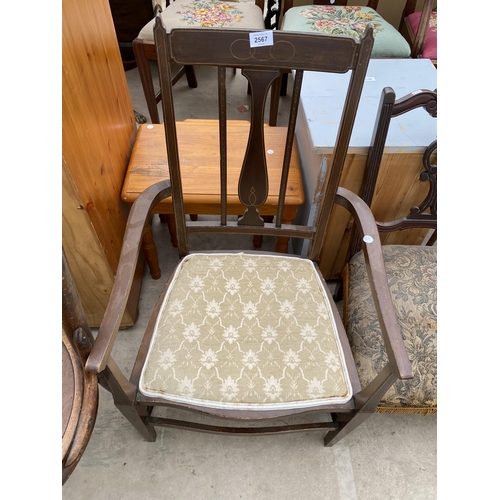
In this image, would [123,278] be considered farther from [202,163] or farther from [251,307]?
[202,163]

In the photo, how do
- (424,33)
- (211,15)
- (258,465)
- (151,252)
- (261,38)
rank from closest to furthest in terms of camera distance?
(261,38) → (258,465) → (151,252) → (424,33) → (211,15)

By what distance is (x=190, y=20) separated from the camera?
1.82 meters

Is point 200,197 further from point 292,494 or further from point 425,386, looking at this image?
point 292,494

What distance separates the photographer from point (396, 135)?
3.53 ft

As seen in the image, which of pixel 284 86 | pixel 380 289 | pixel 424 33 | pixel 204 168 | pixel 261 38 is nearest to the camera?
pixel 261 38

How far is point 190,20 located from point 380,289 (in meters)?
1.71

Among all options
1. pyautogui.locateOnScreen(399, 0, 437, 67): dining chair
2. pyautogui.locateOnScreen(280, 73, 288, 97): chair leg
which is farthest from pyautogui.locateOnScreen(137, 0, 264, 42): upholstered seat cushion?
pyautogui.locateOnScreen(399, 0, 437, 67): dining chair

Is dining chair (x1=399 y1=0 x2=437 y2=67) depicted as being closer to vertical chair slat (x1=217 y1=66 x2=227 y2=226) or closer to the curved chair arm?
vertical chair slat (x1=217 y1=66 x2=227 y2=226)

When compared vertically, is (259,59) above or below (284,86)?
above

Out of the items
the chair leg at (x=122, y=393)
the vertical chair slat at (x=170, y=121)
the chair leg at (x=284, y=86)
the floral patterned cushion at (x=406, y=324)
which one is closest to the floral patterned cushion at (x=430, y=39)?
the chair leg at (x=284, y=86)

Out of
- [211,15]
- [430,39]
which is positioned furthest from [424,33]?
[211,15]

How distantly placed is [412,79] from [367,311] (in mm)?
882
